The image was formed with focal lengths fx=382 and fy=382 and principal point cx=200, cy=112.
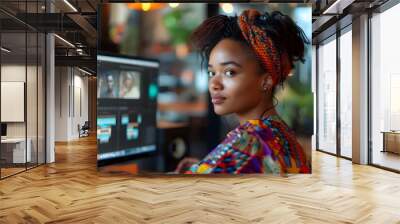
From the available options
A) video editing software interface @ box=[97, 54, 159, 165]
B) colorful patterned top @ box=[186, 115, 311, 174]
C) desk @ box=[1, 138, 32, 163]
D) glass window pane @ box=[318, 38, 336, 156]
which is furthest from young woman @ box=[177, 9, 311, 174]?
glass window pane @ box=[318, 38, 336, 156]

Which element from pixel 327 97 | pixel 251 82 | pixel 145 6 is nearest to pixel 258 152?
pixel 251 82

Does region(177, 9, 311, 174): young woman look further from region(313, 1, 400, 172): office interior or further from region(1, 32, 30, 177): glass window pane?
region(1, 32, 30, 177): glass window pane

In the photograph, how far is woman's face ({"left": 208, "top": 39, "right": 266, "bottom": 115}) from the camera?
5.81m

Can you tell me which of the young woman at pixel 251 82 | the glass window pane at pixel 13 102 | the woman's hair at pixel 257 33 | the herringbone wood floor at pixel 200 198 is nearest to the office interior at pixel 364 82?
the herringbone wood floor at pixel 200 198

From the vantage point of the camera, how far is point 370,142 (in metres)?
7.73

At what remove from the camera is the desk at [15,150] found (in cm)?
629

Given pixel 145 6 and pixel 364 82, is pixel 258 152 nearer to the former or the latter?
pixel 145 6

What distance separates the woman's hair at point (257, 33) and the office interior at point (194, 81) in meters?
0.20

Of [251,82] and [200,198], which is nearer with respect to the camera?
[200,198]

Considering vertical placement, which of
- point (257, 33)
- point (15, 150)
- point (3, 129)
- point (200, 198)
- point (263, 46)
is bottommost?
point (200, 198)

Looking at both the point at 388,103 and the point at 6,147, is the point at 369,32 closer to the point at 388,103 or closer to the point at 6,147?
the point at 388,103

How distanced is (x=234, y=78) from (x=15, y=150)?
4028mm

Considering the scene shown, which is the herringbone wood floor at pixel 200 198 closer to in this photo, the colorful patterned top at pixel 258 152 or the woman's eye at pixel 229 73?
the colorful patterned top at pixel 258 152

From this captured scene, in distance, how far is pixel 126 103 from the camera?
19.6 feet
